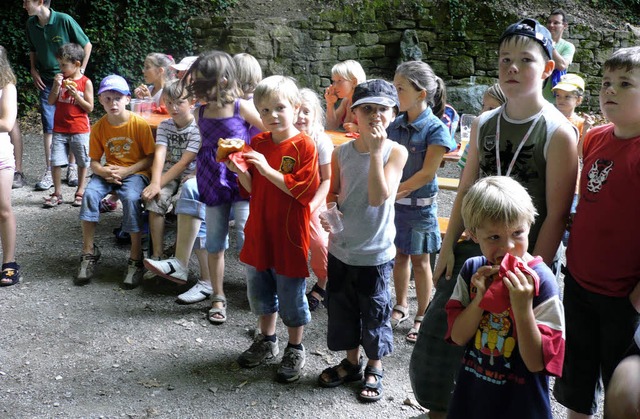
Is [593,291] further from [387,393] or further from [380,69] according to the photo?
[380,69]

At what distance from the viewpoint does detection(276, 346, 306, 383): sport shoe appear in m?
3.43

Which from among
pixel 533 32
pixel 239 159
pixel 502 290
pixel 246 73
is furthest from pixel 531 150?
pixel 246 73

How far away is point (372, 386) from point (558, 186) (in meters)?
1.52

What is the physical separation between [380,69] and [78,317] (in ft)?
27.8

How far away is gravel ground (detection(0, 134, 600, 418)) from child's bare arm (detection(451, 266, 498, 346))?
1279mm

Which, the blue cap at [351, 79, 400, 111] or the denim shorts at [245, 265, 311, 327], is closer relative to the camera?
the blue cap at [351, 79, 400, 111]

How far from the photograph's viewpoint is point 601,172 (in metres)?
2.42

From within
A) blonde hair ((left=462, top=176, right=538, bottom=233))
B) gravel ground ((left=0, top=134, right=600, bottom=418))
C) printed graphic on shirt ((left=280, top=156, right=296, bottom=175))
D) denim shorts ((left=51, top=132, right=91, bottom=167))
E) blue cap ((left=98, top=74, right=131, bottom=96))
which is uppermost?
blue cap ((left=98, top=74, right=131, bottom=96))

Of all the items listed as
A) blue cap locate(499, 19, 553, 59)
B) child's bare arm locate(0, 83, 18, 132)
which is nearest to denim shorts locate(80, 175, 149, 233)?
child's bare arm locate(0, 83, 18, 132)

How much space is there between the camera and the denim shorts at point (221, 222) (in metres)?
4.14

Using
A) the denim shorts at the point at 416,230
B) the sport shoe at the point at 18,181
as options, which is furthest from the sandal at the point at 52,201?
the denim shorts at the point at 416,230

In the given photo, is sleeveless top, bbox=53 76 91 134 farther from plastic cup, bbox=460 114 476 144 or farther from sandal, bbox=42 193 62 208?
plastic cup, bbox=460 114 476 144

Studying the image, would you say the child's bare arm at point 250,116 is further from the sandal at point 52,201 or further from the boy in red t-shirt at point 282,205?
the sandal at point 52,201

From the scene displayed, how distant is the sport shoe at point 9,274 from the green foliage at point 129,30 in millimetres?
7080
